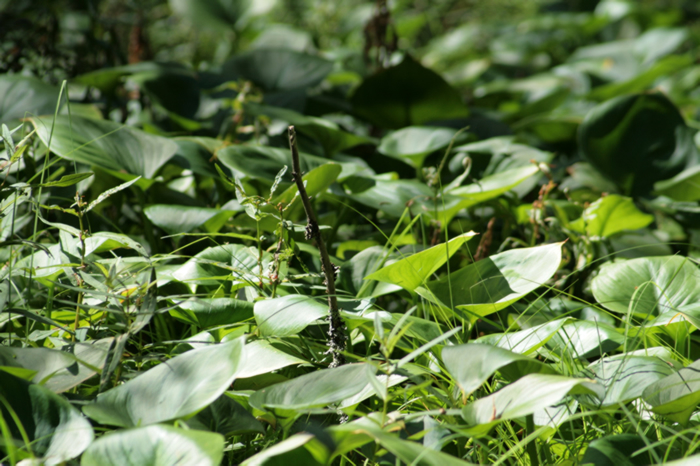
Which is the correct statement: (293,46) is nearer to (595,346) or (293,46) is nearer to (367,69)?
(367,69)

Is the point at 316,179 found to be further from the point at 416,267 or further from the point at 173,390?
the point at 173,390

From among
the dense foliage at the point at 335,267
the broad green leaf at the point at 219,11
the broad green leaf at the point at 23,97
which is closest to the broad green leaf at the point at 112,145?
the dense foliage at the point at 335,267

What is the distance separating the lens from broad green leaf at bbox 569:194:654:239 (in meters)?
0.79

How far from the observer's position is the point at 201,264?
0.63m

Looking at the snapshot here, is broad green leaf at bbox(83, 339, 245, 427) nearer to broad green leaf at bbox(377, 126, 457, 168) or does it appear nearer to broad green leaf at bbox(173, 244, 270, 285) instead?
broad green leaf at bbox(173, 244, 270, 285)

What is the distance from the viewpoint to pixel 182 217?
709 mm

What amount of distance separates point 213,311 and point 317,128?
58 centimetres

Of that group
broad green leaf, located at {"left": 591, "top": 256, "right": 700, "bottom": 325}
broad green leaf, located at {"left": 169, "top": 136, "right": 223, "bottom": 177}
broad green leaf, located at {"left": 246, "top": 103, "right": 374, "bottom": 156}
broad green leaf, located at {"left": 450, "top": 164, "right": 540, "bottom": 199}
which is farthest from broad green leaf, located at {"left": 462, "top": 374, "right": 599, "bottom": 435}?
broad green leaf, located at {"left": 246, "top": 103, "right": 374, "bottom": 156}

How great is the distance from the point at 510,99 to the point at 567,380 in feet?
5.67

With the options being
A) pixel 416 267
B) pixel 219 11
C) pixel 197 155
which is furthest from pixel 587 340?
pixel 219 11

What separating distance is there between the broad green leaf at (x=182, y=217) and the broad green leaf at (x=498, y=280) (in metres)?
0.30

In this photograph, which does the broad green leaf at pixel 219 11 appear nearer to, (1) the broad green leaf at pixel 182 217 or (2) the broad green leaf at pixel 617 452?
(1) the broad green leaf at pixel 182 217

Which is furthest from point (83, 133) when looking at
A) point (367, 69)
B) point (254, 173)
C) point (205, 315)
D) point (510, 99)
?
Result: point (510, 99)

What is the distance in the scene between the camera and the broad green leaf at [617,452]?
0.39 m
